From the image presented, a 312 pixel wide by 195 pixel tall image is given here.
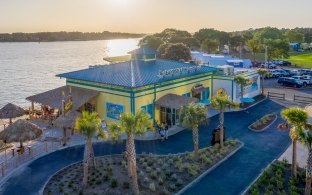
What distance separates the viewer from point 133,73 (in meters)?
43.0

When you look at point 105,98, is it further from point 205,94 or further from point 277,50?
point 277,50

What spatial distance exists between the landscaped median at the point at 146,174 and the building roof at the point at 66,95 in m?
11.3

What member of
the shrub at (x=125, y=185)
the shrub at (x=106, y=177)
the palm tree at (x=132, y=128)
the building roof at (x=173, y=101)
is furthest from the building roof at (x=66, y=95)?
the palm tree at (x=132, y=128)

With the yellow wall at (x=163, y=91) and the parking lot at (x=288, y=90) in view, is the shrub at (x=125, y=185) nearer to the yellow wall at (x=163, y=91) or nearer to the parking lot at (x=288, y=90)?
the yellow wall at (x=163, y=91)

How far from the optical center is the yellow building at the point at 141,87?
38719mm

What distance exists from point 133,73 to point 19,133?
53.6 ft

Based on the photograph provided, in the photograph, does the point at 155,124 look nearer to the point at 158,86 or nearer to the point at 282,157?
the point at 158,86

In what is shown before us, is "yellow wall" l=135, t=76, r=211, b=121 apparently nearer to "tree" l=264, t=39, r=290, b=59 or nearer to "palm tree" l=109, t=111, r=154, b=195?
"palm tree" l=109, t=111, r=154, b=195

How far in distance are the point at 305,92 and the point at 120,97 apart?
121 feet

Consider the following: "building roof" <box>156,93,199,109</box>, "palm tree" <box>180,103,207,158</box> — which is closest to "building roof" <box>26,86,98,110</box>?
"building roof" <box>156,93,199,109</box>

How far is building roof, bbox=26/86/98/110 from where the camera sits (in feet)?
132

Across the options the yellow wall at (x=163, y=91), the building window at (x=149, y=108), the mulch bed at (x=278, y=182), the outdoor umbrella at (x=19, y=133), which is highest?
the yellow wall at (x=163, y=91)

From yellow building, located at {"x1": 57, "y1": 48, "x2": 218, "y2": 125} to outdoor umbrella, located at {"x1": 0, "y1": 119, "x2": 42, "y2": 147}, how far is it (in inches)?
402


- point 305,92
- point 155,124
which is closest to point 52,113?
point 155,124
